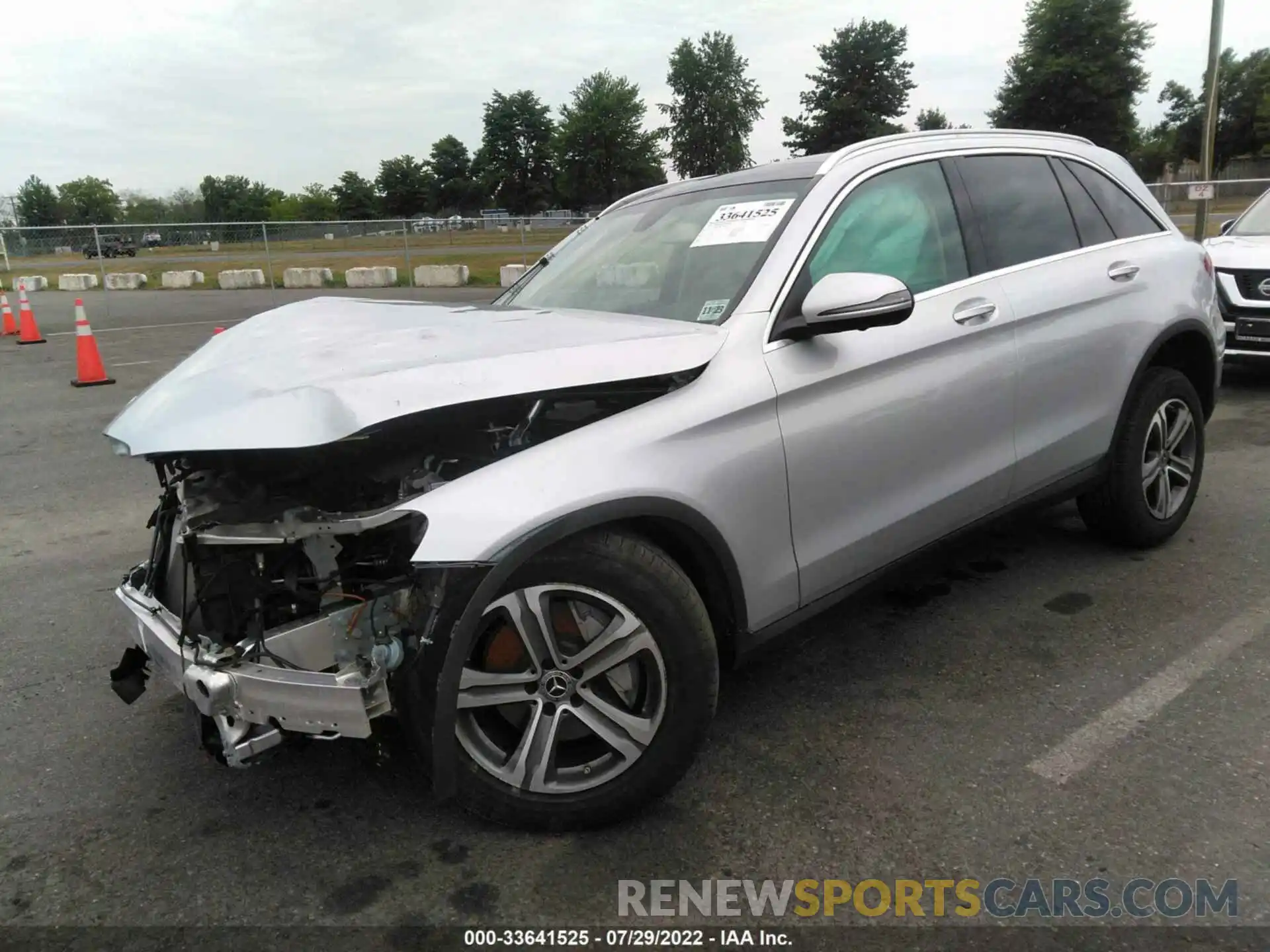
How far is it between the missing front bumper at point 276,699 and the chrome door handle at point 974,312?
89.2 inches

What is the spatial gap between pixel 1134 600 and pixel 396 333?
3.06 meters

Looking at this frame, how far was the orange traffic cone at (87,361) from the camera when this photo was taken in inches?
384

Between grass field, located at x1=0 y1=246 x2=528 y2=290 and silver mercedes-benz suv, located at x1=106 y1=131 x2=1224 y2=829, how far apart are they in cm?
2163

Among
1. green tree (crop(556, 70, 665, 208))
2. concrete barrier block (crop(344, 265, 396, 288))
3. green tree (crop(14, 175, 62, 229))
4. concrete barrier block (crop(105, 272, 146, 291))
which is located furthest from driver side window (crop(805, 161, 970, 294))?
green tree (crop(14, 175, 62, 229))

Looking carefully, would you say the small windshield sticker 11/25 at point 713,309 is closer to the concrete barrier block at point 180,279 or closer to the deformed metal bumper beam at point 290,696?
the deformed metal bumper beam at point 290,696

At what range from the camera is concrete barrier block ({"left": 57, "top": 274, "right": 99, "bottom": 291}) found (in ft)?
82.5

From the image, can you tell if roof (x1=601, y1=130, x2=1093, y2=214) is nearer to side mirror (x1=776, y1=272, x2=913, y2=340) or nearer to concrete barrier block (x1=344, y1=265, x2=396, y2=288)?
side mirror (x1=776, y1=272, x2=913, y2=340)

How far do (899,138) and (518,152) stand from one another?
289 feet

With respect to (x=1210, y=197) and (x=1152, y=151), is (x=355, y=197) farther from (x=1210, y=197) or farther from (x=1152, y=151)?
(x=1210, y=197)

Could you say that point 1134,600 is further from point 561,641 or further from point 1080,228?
point 561,641

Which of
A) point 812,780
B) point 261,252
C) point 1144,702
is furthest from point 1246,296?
point 261,252

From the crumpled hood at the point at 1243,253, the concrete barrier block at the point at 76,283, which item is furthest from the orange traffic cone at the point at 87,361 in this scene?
the concrete barrier block at the point at 76,283

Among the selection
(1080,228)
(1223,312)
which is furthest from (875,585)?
(1223,312)

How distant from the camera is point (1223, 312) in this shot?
7.68 m
